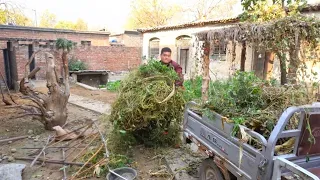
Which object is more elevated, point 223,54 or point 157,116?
point 223,54

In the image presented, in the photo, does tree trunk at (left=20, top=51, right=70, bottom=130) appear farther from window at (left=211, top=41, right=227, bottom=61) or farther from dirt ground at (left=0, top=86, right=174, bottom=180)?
window at (left=211, top=41, right=227, bottom=61)

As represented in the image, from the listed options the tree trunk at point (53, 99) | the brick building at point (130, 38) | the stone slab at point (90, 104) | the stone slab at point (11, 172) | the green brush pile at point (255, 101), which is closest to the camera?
the green brush pile at point (255, 101)

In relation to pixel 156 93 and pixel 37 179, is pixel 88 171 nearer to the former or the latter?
pixel 37 179

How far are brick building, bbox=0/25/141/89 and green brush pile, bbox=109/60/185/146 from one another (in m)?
7.90

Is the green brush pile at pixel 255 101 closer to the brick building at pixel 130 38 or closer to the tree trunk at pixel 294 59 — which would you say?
the tree trunk at pixel 294 59

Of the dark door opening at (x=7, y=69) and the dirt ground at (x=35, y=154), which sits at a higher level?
the dark door opening at (x=7, y=69)

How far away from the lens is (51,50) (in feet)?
38.0

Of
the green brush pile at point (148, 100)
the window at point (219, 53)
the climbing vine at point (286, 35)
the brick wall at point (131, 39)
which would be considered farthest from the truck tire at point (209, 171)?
the brick wall at point (131, 39)

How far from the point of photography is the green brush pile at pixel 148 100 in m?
3.47

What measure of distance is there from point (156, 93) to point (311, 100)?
1926 millimetres

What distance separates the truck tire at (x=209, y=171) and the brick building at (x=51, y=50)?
9118 millimetres

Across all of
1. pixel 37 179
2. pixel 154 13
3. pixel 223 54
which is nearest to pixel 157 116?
pixel 37 179

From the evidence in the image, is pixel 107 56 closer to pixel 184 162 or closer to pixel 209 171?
→ pixel 184 162

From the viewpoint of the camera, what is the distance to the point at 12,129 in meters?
5.50
